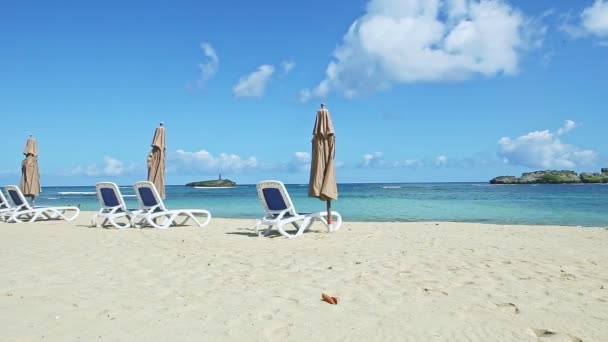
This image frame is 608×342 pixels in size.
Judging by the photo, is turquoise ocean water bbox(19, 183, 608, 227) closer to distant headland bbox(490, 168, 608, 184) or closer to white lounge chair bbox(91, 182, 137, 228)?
white lounge chair bbox(91, 182, 137, 228)

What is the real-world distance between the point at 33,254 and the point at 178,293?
10.8 ft

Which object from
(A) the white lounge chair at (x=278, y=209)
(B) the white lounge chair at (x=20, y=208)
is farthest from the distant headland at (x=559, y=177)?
(B) the white lounge chair at (x=20, y=208)

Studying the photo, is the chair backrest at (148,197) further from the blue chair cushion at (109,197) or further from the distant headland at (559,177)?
the distant headland at (559,177)

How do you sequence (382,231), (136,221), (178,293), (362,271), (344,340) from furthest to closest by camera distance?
(136,221) → (382,231) → (362,271) → (178,293) → (344,340)

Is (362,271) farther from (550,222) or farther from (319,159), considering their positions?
(550,222)

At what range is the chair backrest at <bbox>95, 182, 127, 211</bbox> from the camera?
33.9 feet

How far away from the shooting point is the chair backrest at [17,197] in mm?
11797

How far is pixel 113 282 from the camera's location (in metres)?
4.57

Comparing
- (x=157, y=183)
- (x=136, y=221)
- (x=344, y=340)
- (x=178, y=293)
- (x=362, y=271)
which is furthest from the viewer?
(x=157, y=183)

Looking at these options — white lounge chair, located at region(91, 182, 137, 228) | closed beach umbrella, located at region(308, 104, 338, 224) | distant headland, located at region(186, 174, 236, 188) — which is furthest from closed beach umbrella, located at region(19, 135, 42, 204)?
distant headland, located at region(186, 174, 236, 188)

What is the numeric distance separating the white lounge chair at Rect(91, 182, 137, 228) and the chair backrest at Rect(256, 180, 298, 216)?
129 inches

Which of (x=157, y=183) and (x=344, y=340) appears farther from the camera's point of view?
(x=157, y=183)

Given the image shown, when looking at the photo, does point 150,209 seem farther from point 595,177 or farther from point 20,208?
point 595,177

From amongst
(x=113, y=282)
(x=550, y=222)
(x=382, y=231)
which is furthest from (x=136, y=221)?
(x=550, y=222)
